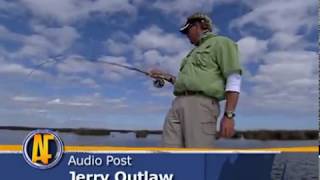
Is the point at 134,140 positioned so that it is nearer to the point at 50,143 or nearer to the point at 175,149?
the point at 175,149

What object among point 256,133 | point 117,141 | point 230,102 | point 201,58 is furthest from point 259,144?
point 117,141

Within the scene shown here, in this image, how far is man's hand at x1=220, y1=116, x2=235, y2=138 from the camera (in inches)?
113

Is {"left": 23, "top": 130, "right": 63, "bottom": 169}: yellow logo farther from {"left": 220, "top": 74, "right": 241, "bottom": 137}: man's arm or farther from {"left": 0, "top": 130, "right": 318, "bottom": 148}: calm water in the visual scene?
{"left": 220, "top": 74, "right": 241, "bottom": 137}: man's arm

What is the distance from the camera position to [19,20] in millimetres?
2912

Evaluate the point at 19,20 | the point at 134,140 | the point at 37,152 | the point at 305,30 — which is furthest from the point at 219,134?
the point at 19,20

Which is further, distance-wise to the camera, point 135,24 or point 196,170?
point 135,24

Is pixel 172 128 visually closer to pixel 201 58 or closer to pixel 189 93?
pixel 189 93

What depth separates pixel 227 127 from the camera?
2.88 meters

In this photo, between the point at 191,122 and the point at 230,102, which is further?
the point at 191,122

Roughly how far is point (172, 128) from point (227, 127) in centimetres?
30

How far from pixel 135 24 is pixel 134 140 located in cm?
55

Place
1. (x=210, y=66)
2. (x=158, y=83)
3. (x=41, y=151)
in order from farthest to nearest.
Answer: (x=158, y=83) < (x=210, y=66) < (x=41, y=151)

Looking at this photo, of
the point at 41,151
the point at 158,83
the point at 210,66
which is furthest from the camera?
the point at 158,83

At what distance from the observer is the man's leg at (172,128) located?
3021mm
